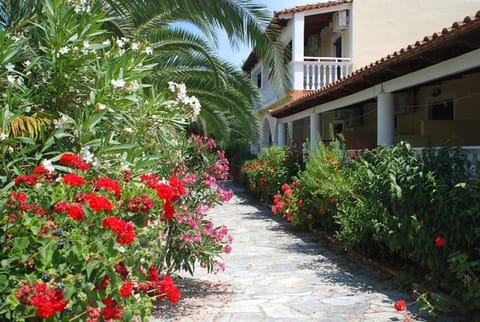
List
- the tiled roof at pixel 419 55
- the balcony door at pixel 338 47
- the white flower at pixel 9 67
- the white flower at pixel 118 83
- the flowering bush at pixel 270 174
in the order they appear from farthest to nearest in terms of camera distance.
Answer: the balcony door at pixel 338 47
the flowering bush at pixel 270 174
the tiled roof at pixel 419 55
the white flower at pixel 118 83
the white flower at pixel 9 67

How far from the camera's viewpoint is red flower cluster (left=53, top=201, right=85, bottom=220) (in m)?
2.97

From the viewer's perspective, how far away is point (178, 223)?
5484mm

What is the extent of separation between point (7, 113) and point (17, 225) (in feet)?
3.68

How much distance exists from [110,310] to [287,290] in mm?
3602

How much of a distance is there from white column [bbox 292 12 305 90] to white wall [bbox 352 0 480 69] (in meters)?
2.11

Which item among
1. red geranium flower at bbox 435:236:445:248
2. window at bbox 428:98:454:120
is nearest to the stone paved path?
red geranium flower at bbox 435:236:445:248

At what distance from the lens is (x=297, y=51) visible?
17.2m

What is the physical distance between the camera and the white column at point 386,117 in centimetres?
942

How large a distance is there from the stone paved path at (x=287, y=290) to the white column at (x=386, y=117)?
91.2 inches

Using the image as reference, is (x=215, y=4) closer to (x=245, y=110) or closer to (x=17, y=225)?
(x=17, y=225)

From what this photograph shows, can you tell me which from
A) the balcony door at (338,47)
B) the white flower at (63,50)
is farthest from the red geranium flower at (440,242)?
the balcony door at (338,47)

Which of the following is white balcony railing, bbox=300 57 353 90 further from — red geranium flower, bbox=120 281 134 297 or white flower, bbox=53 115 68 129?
red geranium flower, bbox=120 281 134 297

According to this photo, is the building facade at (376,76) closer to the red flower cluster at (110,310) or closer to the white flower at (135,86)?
the white flower at (135,86)

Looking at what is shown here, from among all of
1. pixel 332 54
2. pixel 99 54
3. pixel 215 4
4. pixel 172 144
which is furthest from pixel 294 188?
pixel 332 54
